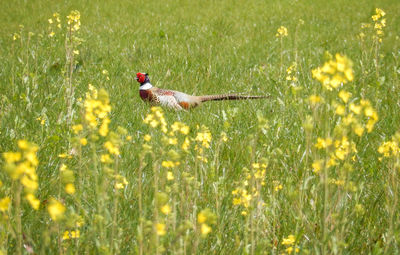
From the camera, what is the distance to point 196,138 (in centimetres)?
213

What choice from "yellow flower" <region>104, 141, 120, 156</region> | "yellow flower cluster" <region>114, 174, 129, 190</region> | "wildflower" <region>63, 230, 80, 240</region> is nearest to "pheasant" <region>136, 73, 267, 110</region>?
"yellow flower cluster" <region>114, 174, 129, 190</region>

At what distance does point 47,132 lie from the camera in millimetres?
3104

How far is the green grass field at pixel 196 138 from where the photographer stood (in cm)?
163

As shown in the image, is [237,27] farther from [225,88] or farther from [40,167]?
[40,167]

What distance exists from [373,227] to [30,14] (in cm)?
876

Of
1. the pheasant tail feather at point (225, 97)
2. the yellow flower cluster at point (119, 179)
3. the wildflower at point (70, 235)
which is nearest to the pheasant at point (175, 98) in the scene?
the pheasant tail feather at point (225, 97)

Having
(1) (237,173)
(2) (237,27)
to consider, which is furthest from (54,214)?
(2) (237,27)

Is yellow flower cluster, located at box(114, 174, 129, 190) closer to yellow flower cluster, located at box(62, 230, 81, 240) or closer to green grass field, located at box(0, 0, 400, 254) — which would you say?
green grass field, located at box(0, 0, 400, 254)

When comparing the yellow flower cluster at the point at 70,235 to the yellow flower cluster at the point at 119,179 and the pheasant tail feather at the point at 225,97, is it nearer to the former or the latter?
the yellow flower cluster at the point at 119,179

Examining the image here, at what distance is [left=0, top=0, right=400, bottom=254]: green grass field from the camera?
5.34 feet

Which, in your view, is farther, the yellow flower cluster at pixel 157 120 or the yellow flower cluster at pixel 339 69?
the yellow flower cluster at pixel 157 120

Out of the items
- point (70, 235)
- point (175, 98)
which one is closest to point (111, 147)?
point (70, 235)

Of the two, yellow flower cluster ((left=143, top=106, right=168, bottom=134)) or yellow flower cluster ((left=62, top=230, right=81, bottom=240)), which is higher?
yellow flower cluster ((left=143, top=106, right=168, bottom=134))

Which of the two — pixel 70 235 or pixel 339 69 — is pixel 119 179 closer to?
pixel 70 235
